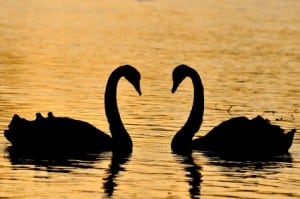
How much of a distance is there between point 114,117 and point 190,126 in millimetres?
1030

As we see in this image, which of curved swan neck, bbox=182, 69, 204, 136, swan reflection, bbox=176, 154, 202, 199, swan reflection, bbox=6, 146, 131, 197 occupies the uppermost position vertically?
curved swan neck, bbox=182, 69, 204, 136

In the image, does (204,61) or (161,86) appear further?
(204,61)

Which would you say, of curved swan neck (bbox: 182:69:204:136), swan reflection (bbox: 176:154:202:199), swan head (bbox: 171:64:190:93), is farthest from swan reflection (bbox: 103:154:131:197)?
swan head (bbox: 171:64:190:93)

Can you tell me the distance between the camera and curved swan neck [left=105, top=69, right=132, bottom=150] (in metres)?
17.7

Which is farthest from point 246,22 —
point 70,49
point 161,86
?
point 161,86

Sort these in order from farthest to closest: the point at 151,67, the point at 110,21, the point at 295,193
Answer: the point at 110,21
the point at 151,67
the point at 295,193

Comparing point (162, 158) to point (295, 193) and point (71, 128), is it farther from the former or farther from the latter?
point (295, 193)

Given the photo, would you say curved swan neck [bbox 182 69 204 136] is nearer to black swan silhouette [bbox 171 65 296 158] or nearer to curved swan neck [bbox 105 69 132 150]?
black swan silhouette [bbox 171 65 296 158]

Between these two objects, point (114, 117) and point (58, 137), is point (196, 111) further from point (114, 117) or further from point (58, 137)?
point (58, 137)

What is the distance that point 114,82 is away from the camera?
60.2 ft

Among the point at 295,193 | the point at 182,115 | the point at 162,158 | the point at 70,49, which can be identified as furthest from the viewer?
the point at 70,49

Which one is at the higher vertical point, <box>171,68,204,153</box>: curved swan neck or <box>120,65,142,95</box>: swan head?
<box>120,65,142,95</box>: swan head

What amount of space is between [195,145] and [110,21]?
31.8 meters

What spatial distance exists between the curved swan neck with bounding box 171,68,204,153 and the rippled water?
0.23m
